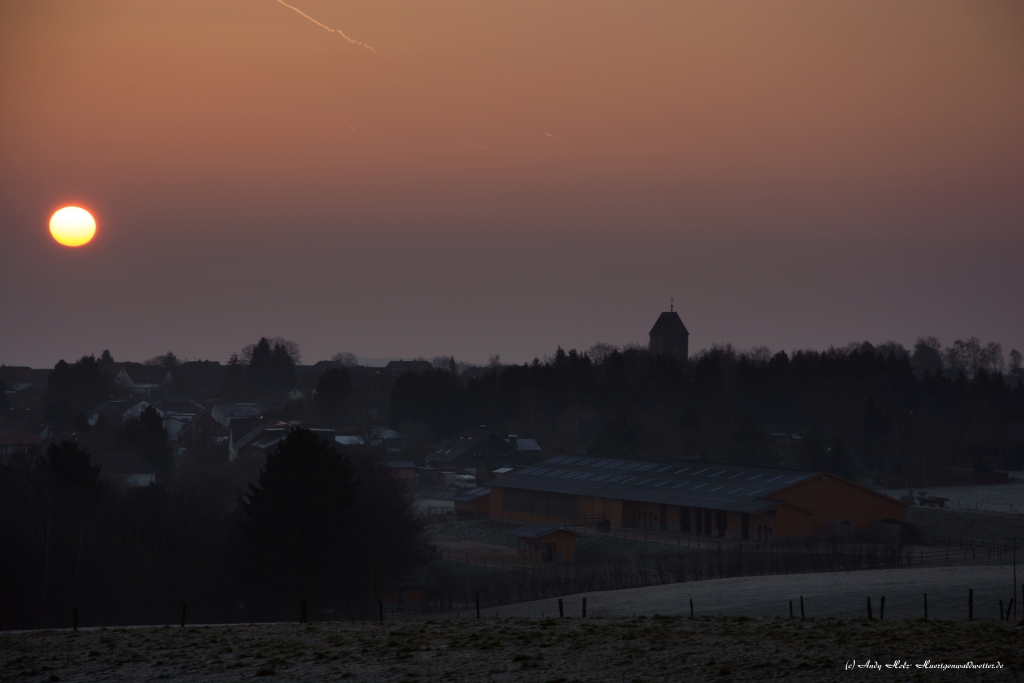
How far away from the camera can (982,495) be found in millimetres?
77188

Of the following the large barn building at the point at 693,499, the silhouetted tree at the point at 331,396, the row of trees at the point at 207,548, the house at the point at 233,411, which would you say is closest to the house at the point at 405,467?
the large barn building at the point at 693,499

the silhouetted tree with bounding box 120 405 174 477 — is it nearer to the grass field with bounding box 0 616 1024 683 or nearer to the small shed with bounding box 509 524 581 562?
the small shed with bounding box 509 524 581 562

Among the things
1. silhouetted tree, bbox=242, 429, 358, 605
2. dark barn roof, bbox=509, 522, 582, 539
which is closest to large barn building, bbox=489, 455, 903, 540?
dark barn roof, bbox=509, 522, 582, 539

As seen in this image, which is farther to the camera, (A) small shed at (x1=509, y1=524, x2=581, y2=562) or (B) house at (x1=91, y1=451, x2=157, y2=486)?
(B) house at (x1=91, y1=451, x2=157, y2=486)

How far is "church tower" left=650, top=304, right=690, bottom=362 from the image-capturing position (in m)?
180

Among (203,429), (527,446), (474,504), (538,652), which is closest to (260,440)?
(203,429)

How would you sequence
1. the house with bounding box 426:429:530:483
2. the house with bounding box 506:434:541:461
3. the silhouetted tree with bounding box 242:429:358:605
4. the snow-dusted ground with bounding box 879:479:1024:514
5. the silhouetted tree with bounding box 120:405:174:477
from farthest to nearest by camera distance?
the house with bounding box 506:434:541:461, the house with bounding box 426:429:530:483, the silhouetted tree with bounding box 120:405:174:477, the snow-dusted ground with bounding box 879:479:1024:514, the silhouetted tree with bounding box 242:429:358:605

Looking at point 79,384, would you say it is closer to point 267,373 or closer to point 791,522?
point 267,373

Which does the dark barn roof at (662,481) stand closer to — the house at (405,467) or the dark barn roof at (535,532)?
the dark barn roof at (535,532)

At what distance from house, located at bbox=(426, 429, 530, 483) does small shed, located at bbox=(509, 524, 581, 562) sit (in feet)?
Result: 125

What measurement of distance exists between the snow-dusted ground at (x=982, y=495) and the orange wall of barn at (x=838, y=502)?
9.98 m

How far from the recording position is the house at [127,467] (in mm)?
77688

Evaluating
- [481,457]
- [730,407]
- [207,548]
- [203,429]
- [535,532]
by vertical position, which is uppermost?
[730,407]

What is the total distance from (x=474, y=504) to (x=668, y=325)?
11133 centimetres
